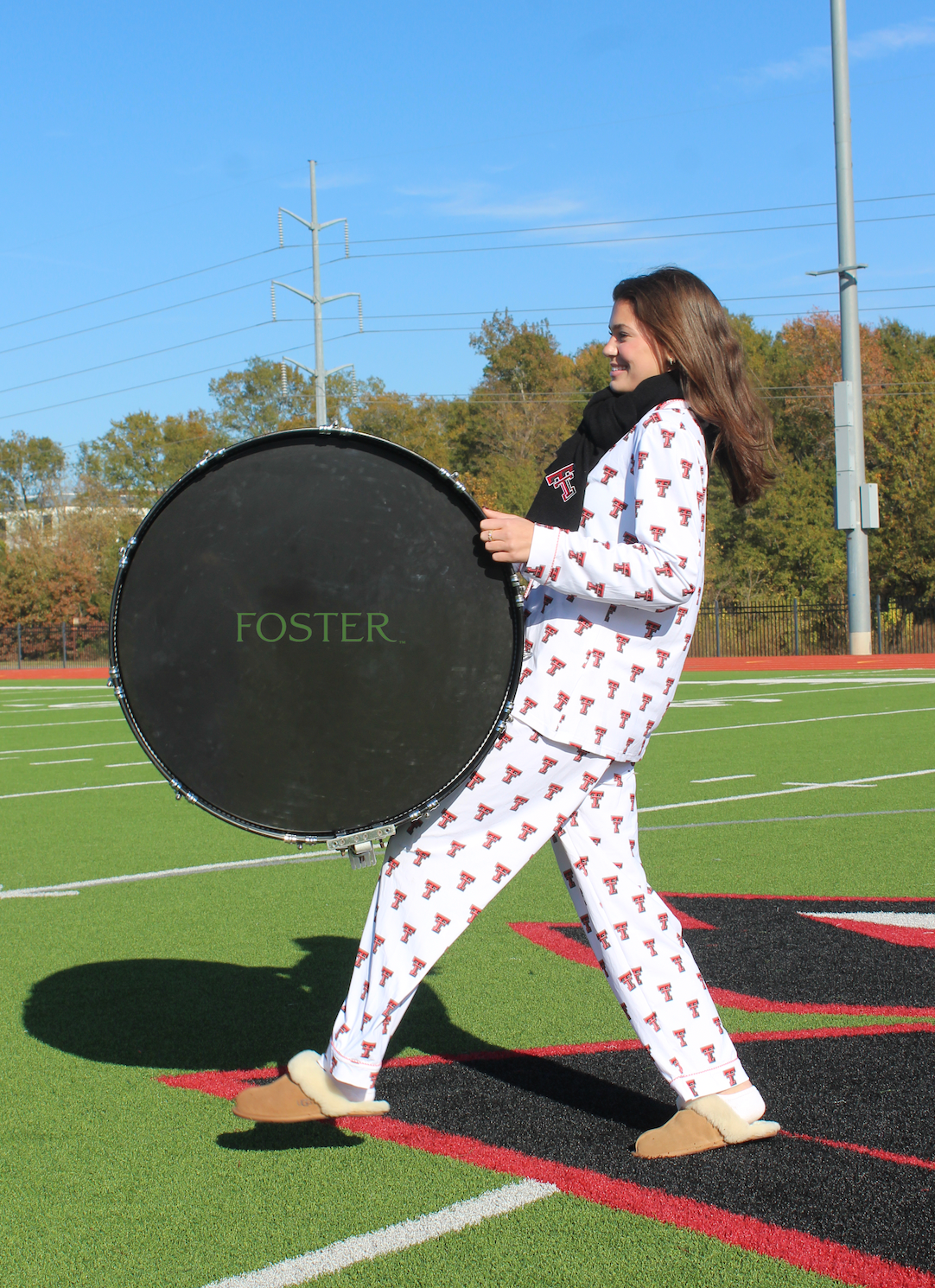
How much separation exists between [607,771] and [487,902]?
42 centimetres

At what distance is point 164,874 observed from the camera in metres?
6.54

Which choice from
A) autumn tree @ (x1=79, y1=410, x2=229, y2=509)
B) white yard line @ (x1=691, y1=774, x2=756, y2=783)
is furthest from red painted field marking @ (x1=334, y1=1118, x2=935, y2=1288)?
autumn tree @ (x1=79, y1=410, x2=229, y2=509)

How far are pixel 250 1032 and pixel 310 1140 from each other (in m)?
0.88

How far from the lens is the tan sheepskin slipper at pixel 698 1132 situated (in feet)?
9.55

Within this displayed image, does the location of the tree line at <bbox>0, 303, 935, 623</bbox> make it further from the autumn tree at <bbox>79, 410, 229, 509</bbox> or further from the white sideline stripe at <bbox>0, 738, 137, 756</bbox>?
the white sideline stripe at <bbox>0, 738, 137, 756</bbox>

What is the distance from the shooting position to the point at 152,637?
2.89 meters

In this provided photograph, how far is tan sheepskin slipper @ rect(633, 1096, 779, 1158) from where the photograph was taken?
291 centimetres

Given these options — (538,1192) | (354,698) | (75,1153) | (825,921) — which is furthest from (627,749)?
(825,921)

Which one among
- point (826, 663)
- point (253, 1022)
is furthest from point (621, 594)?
point (826, 663)

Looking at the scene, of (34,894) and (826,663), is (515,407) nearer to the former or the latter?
(826,663)

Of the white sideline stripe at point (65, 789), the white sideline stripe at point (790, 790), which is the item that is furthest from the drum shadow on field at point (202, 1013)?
the white sideline stripe at point (65, 789)

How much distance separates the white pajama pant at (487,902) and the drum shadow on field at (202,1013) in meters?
0.87

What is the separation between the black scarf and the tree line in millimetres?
29640

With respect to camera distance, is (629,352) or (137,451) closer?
(629,352)
